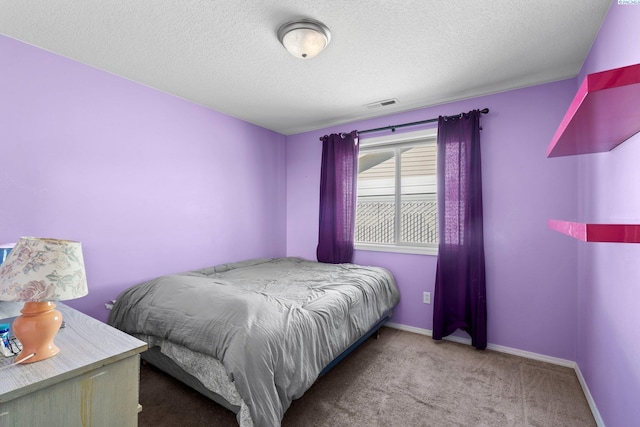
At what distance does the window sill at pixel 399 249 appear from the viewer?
303cm

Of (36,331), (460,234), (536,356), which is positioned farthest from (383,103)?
(36,331)

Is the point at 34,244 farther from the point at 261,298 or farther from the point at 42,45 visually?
the point at 42,45

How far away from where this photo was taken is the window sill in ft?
9.93

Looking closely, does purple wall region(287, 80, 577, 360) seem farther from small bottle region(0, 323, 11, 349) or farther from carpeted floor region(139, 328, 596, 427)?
small bottle region(0, 323, 11, 349)

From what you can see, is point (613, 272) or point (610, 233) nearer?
point (610, 233)

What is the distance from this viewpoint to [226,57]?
7.03 feet

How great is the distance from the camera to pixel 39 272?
1.00m

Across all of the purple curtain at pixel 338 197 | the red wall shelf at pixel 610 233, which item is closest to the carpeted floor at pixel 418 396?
the purple curtain at pixel 338 197

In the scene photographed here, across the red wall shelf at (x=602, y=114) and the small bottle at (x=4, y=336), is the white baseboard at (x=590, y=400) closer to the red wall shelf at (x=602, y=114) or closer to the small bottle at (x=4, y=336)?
the red wall shelf at (x=602, y=114)

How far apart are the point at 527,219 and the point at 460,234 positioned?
555 millimetres

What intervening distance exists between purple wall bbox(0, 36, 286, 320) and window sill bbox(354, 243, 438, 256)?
146 cm

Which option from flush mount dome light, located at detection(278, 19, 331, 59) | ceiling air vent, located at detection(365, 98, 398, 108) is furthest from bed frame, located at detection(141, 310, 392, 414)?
ceiling air vent, located at detection(365, 98, 398, 108)

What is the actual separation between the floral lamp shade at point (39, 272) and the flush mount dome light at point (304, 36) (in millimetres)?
1633

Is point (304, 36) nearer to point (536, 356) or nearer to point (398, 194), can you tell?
point (398, 194)
